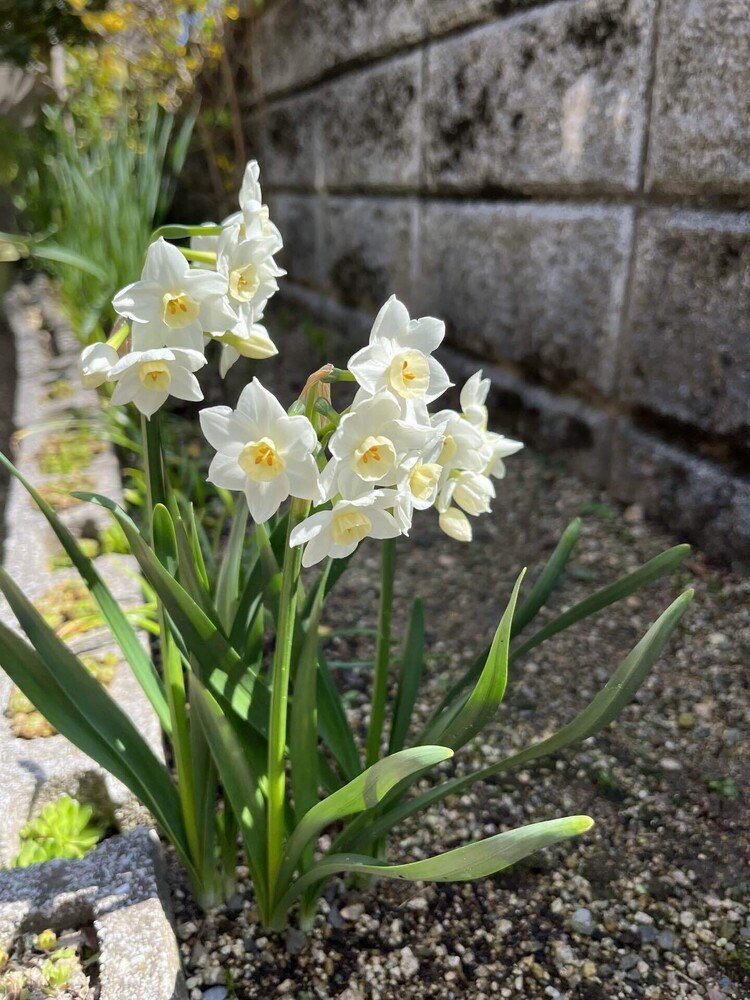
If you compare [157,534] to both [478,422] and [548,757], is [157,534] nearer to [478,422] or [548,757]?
[478,422]

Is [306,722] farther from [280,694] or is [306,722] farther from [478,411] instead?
[478,411]

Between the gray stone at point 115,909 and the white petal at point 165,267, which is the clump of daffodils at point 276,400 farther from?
the gray stone at point 115,909

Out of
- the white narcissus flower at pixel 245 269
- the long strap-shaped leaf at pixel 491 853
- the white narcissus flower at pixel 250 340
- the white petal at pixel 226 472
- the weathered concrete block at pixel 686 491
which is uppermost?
the white narcissus flower at pixel 245 269

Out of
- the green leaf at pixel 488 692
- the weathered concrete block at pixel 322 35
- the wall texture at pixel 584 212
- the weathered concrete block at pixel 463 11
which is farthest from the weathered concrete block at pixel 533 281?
the green leaf at pixel 488 692

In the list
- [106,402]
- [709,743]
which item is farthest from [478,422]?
[106,402]

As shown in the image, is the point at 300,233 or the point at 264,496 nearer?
the point at 264,496

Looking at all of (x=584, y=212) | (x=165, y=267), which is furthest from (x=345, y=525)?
(x=584, y=212)

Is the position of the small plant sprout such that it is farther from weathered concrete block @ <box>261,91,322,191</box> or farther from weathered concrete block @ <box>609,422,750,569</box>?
weathered concrete block @ <box>261,91,322,191</box>
